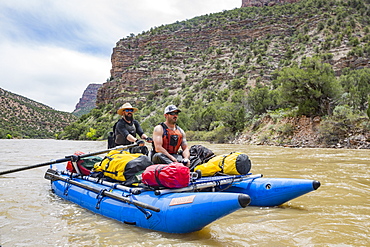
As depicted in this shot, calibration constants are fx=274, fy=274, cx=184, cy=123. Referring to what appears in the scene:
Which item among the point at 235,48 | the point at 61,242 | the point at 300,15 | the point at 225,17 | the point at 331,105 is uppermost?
the point at 225,17

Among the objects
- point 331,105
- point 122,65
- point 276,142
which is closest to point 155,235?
point 276,142

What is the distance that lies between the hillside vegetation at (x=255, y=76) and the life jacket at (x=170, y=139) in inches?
592

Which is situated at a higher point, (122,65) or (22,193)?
(122,65)

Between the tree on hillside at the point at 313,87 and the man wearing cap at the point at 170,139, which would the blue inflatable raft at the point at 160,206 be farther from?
the tree on hillside at the point at 313,87

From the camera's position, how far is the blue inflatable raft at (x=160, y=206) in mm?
3115

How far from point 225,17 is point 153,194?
88027 mm

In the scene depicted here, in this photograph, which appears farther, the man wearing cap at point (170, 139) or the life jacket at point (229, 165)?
the life jacket at point (229, 165)

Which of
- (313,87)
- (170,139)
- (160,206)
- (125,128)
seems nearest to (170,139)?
(170,139)

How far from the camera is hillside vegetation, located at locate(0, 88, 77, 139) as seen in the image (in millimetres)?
70750

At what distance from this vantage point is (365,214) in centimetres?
404

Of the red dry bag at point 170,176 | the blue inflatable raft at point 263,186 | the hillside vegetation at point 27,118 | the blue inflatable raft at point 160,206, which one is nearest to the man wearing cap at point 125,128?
the blue inflatable raft at point 160,206

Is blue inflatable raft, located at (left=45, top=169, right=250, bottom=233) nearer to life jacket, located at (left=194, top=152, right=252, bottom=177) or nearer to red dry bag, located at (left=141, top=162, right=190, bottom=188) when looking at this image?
red dry bag, located at (left=141, top=162, right=190, bottom=188)

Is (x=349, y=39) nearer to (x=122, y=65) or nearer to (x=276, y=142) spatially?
(x=276, y=142)

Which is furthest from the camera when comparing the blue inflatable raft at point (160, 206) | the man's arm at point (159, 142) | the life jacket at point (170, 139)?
the life jacket at point (170, 139)
